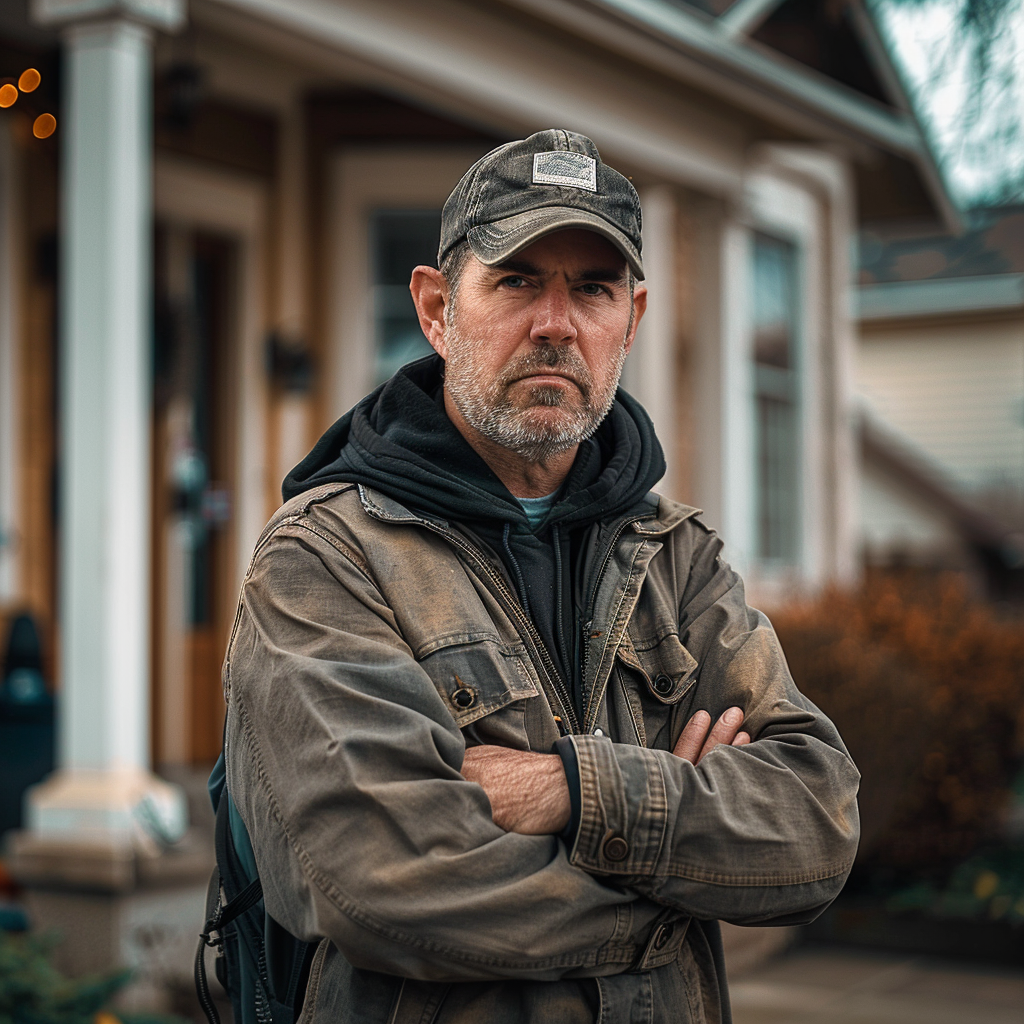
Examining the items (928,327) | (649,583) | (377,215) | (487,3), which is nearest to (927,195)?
(377,215)

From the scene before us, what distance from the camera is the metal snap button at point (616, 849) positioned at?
6.13 ft

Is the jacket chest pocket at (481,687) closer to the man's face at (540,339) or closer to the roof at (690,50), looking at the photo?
the man's face at (540,339)

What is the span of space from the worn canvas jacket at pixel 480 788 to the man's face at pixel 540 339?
0.67 feet

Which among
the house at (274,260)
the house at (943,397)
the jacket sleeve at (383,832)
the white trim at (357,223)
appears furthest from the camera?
the house at (943,397)

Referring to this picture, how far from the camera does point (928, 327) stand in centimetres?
2202

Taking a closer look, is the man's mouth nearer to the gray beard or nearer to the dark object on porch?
the gray beard

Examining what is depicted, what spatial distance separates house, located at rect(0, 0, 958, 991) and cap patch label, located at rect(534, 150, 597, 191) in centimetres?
310

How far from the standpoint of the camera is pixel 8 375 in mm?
6707

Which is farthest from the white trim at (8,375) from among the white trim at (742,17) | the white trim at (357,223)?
the white trim at (742,17)

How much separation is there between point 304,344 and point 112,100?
318 cm

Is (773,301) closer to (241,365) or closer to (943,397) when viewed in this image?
(241,365)

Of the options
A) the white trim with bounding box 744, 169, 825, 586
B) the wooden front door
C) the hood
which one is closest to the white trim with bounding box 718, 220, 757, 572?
the white trim with bounding box 744, 169, 825, 586

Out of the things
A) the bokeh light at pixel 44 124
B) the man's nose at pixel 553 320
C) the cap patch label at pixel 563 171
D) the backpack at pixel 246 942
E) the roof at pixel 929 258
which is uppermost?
the roof at pixel 929 258

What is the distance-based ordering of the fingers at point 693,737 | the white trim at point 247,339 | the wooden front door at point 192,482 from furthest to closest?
the white trim at point 247,339 < the wooden front door at point 192,482 < the fingers at point 693,737
